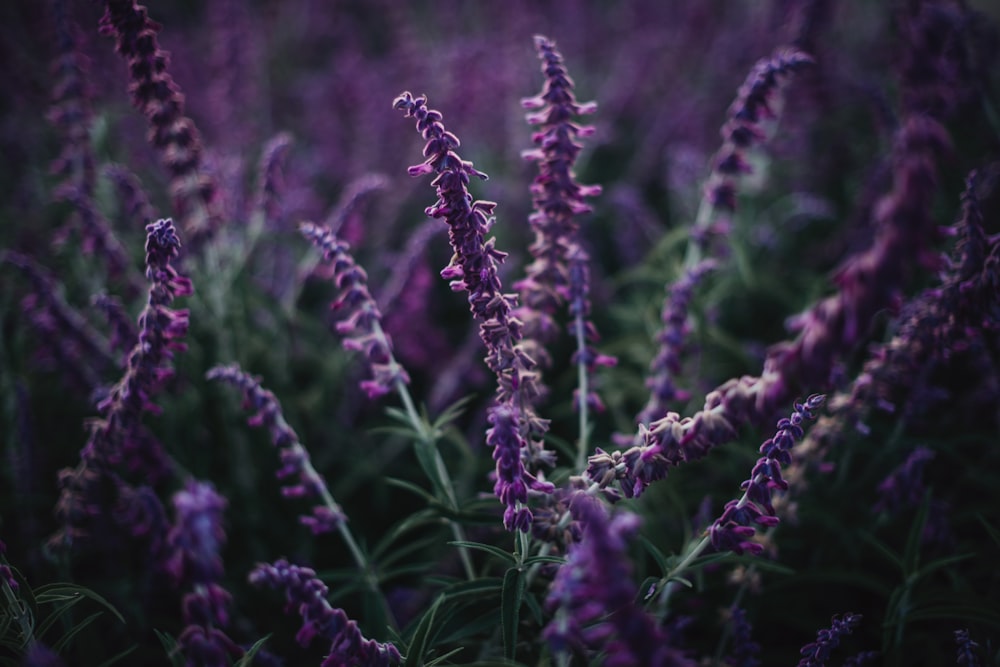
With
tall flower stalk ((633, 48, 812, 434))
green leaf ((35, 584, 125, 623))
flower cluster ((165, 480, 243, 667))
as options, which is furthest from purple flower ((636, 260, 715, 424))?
green leaf ((35, 584, 125, 623))

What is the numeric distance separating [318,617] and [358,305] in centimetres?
90

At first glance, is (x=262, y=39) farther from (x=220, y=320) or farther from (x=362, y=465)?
(x=362, y=465)

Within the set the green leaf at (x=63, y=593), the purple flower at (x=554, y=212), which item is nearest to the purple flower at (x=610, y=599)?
the purple flower at (x=554, y=212)

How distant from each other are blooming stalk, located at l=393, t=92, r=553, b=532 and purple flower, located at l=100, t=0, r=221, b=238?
3.71 feet

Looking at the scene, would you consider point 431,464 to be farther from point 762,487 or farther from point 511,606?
point 762,487

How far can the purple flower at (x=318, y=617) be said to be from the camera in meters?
1.46

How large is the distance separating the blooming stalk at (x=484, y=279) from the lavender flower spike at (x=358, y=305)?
415mm

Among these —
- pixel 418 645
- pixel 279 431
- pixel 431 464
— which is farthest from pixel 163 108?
pixel 418 645

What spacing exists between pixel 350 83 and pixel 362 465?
3.48 m

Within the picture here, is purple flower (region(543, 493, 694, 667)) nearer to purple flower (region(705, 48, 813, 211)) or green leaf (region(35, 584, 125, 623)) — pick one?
green leaf (region(35, 584, 125, 623))

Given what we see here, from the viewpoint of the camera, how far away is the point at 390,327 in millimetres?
3240

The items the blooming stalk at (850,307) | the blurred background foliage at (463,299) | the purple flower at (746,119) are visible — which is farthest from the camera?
the blurred background foliage at (463,299)

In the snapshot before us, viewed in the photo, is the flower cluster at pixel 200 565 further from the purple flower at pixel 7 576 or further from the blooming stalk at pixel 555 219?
the blooming stalk at pixel 555 219

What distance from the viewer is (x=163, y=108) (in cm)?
228
